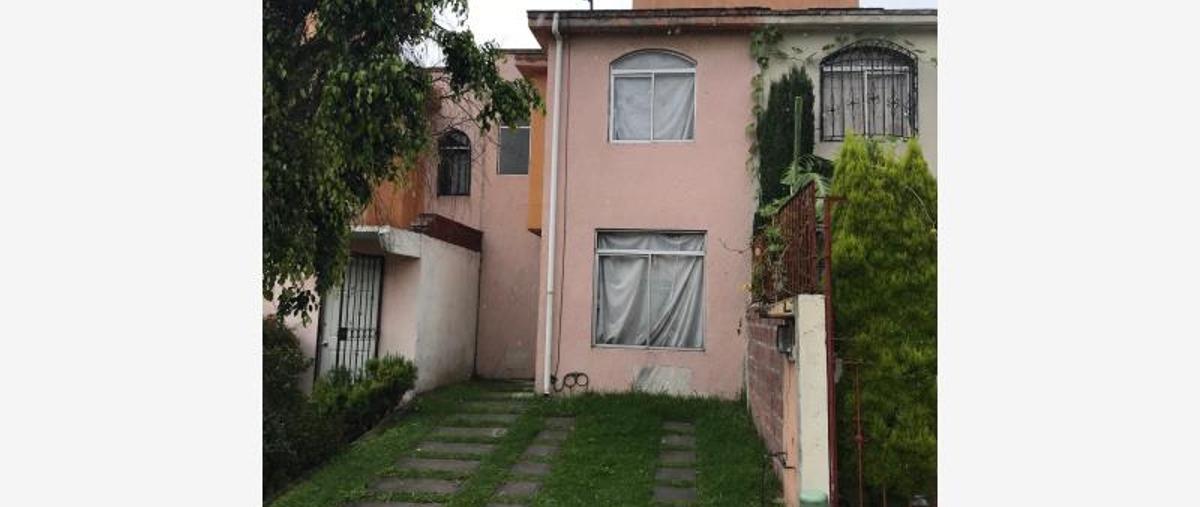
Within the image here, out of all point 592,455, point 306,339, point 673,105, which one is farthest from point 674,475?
point 673,105

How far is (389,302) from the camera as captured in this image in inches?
248

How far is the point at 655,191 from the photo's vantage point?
7.19 m

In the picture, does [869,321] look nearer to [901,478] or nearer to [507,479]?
[901,478]

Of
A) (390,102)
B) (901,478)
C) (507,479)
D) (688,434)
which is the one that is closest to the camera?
(390,102)

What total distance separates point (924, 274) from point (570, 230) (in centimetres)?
380

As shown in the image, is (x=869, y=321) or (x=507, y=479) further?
(x=507, y=479)

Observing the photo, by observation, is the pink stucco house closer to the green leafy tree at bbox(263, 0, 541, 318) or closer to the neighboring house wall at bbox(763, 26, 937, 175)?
the neighboring house wall at bbox(763, 26, 937, 175)

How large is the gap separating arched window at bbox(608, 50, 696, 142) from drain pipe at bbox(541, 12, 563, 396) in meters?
0.51

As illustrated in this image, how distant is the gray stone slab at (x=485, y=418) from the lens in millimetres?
6277

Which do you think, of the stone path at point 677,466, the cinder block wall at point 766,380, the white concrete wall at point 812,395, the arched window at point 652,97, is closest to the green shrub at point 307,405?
the stone path at point 677,466

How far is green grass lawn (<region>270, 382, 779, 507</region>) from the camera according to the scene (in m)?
4.50

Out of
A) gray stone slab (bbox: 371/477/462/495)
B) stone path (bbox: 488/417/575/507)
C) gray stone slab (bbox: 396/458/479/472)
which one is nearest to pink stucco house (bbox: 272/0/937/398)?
stone path (bbox: 488/417/575/507)

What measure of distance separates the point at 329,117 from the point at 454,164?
11.5 ft

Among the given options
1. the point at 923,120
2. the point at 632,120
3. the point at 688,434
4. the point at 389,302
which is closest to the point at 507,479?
the point at 688,434
